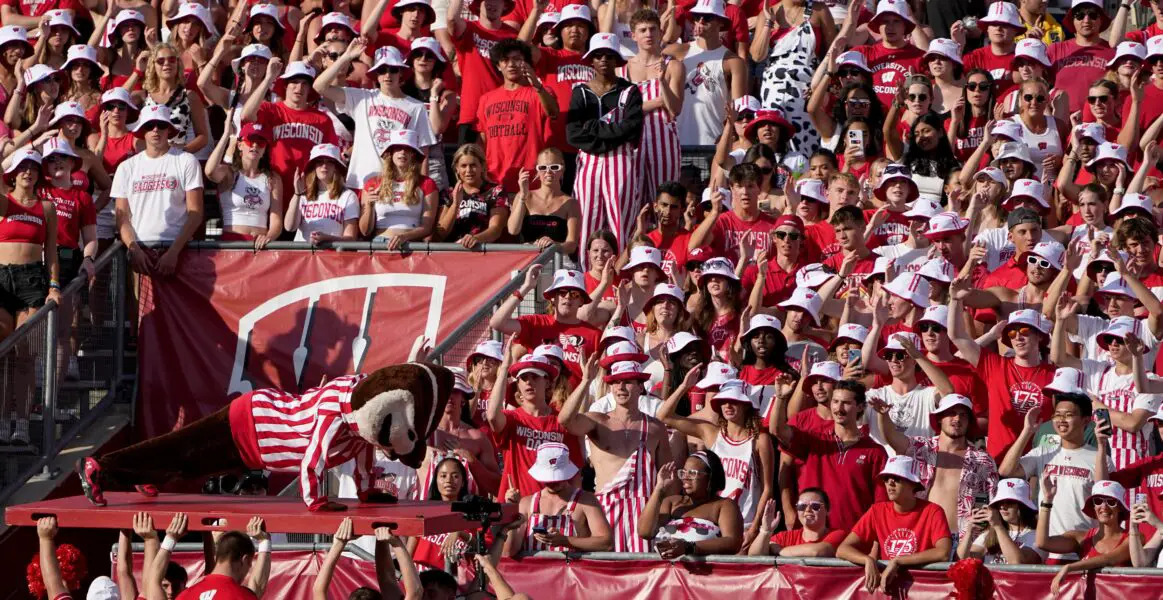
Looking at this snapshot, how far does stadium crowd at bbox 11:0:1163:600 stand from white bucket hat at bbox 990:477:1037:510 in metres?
0.02

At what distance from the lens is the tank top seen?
41.6ft

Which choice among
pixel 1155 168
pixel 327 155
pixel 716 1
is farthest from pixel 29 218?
pixel 1155 168

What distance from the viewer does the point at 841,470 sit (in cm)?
1293

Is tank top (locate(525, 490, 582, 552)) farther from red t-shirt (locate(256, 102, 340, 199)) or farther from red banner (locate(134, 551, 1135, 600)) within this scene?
red t-shirt (locate(256, 102, 340, 199))

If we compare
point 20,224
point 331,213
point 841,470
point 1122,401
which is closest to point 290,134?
point 331,213

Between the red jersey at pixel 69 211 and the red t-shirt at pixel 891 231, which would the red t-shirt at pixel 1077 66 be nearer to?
the red t-shirt at pixel 891 231

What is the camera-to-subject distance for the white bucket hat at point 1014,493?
12.3 m

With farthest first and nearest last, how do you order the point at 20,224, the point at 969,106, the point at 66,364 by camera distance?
the point at 969,106 < the point at 66,364 < the point at 20,224

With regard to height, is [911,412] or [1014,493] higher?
[911,412]

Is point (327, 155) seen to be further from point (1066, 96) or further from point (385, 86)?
point (1066, 96)

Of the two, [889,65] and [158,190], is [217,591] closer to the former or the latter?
[158,190]

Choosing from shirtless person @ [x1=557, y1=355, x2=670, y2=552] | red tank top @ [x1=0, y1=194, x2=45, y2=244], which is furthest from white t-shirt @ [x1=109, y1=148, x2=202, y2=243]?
shirtless person @ [x1=557, y1=355, x2=670, y2=552]

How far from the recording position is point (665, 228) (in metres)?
15.7

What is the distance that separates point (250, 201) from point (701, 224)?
338 cm
